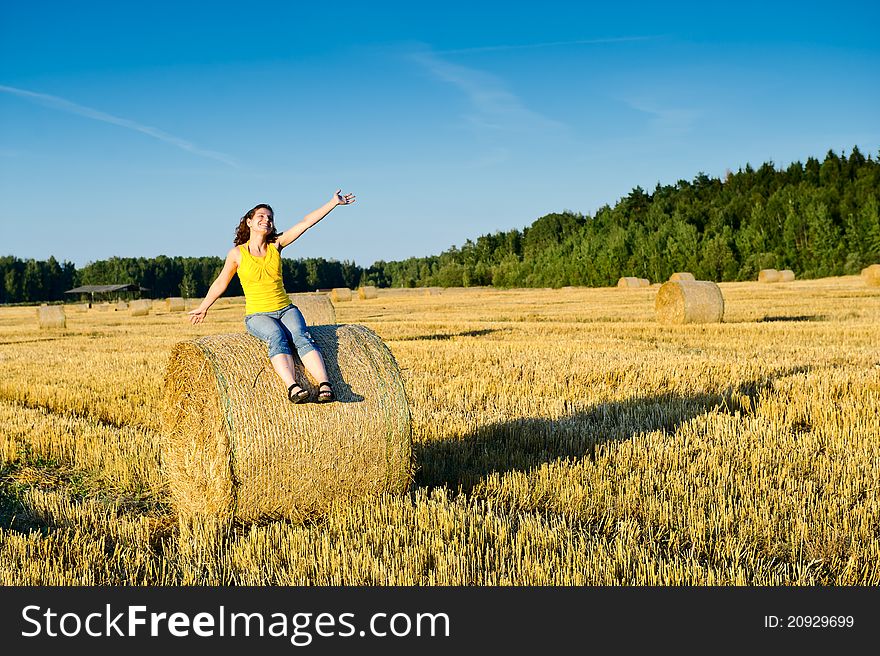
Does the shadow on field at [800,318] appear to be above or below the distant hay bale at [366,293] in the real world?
below

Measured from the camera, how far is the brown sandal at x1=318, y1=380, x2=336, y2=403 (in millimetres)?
5195

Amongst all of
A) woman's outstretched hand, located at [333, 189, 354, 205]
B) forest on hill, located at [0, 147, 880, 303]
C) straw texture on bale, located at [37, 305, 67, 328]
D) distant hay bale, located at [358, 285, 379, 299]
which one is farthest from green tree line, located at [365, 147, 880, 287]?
woman's outstretched hand, located at [333, 189, 354, 205]

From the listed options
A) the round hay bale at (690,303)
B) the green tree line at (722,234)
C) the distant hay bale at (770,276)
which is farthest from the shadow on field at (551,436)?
the green tree line at (722,234)

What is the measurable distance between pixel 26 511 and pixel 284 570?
2368 mm

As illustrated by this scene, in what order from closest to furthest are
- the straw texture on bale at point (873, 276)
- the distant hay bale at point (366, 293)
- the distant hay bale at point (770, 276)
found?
the straw texture on bale at point (873, 276) → the distant hay bale at point (770, 276) → the distant hay bale at point (366, 293)

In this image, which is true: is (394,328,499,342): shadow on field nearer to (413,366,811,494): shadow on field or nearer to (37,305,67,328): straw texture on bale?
(413,366,811,494): shadow on field

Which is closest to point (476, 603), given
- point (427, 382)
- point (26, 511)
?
point (26, 511)

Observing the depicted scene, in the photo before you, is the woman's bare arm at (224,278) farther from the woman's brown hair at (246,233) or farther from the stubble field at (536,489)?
the stubble field at (536,489)

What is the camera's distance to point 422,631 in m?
3.33

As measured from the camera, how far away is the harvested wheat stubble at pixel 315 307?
19719 millimetres

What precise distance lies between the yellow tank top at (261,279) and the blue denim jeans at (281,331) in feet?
0.21

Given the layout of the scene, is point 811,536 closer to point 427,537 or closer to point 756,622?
point 756,622

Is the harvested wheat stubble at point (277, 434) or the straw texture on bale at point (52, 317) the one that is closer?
the harvested wheat stubble at point (277, 434)

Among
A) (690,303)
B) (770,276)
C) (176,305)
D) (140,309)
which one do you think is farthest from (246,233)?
(770,276)
